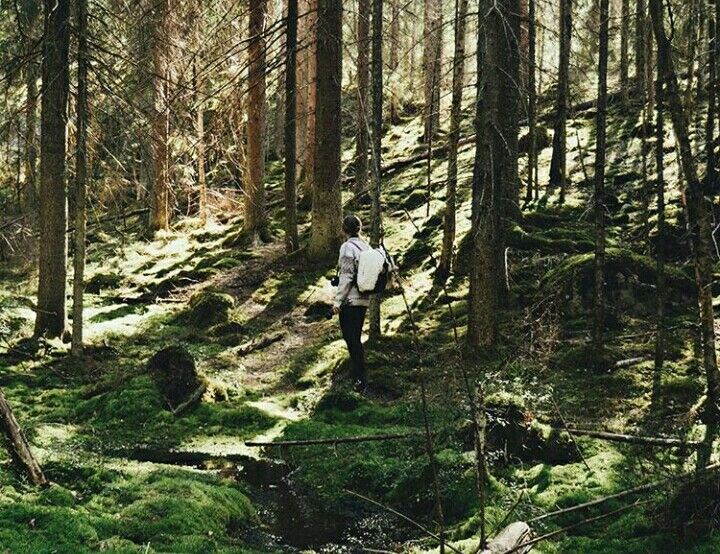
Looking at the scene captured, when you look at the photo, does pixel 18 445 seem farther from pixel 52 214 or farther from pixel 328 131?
pixel 328 131

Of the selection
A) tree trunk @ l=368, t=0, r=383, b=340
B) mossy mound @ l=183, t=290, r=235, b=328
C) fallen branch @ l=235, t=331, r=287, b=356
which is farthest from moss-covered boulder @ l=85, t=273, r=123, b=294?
tree trunk @ l=368, t=0, r=383, b=340

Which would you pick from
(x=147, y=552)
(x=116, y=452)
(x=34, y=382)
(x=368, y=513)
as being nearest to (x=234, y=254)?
(x=34, y=382)

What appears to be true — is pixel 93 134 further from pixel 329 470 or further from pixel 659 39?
pixel 659 39

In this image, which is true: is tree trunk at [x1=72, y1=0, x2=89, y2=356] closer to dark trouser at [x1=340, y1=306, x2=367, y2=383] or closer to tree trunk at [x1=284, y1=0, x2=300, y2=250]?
tree trunk at [x1=284, y1=0, x2=300, y2=250]

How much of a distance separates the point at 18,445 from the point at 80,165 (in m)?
6.96

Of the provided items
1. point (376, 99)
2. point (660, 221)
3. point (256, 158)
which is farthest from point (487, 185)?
point (256, 158)

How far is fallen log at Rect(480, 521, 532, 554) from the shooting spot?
192 inches

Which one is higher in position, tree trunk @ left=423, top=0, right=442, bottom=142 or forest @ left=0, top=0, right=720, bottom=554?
tree trunk @ left=423, top=0, right=442, bottom=142

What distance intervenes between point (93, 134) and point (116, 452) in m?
6.71

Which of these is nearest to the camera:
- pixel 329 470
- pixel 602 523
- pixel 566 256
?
pixel 602 523

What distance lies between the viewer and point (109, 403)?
33.0ft

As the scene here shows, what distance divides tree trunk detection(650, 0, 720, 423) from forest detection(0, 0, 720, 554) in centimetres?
3

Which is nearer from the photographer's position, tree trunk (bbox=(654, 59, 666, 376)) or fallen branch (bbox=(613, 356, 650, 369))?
tree trunk (bbox=(654, 59, 666, 376))

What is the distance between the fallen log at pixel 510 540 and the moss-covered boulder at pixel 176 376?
6110 mm
